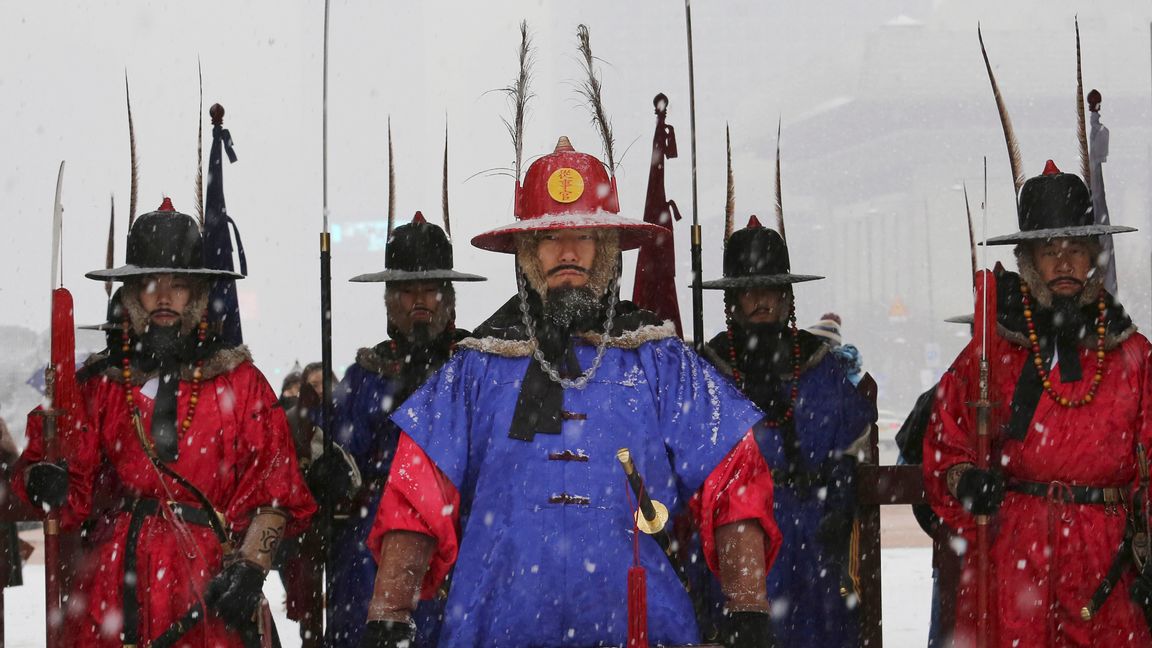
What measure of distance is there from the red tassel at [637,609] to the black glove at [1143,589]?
1782 mm

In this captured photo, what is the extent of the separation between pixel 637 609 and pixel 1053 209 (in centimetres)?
212

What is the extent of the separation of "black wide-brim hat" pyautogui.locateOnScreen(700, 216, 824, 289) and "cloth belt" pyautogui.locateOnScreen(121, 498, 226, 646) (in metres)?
2.18

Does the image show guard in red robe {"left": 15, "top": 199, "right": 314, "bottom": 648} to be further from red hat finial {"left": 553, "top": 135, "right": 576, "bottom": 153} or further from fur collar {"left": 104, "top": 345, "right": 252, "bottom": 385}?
red hat finial {"left": 553, "top": 135, "right": 576, "bottom": 153}


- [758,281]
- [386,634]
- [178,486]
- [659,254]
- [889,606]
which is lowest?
[889,606]

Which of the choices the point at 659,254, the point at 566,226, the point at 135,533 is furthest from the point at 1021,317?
the point at 135,533

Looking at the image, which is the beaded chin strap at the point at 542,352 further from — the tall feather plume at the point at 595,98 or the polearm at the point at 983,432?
the polearm at the point at 983,432

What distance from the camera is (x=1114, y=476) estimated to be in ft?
13.1

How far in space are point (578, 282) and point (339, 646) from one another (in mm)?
2376

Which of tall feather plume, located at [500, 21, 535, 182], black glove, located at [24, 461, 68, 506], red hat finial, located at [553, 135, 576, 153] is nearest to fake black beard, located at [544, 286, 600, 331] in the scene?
red hat finial, located at [553, 135, 576, 153]

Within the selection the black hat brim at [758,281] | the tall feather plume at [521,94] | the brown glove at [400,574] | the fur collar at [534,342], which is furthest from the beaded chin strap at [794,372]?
the brown glove at [400,574]

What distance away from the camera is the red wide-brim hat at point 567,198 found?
10.8 ft

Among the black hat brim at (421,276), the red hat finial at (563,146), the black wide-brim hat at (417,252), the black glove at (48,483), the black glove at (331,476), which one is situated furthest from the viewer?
the black wide-brim hat at (417,252)

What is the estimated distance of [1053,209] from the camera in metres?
4.16

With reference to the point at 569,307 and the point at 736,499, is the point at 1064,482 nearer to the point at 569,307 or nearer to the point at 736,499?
the point at 736,499
